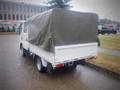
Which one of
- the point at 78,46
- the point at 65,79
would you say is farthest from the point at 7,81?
the point at 78,46

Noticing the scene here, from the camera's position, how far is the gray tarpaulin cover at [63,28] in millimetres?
4465

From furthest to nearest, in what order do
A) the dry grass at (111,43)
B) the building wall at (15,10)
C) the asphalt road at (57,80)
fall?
the building wall at (15,10) → the dry grass at (111,43) → the asphalt road at (57,80)

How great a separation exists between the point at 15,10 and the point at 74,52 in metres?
60.5

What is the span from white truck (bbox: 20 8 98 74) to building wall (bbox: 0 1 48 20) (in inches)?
2078

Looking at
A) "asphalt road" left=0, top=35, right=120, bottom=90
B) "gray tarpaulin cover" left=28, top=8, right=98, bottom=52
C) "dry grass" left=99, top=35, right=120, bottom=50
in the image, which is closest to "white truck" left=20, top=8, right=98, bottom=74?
"gray tarpaulin cover" left=28, top=8, right=98, bottom=52

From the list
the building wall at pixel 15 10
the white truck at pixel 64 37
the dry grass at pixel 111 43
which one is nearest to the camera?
the white truck at pixel 64 37

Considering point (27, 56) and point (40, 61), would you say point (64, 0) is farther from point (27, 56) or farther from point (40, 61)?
point (40, 61)

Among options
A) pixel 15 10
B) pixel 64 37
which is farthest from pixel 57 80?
pixel 15 10

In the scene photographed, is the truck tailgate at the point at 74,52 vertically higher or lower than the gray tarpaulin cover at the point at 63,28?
lower

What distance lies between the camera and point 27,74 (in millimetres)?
5504

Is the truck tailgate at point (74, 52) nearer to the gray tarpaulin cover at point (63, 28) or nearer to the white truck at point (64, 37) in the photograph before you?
the white truck at point (64, 37)

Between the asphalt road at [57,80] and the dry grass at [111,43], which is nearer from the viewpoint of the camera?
the asphalt road at [57,80]

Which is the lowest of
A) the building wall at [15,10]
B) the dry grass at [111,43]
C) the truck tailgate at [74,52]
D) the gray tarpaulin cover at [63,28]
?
the dry grass at [111,43]

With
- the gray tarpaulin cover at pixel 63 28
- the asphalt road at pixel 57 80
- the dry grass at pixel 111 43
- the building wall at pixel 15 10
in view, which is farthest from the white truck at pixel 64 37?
the building wall at pixel 15 10
